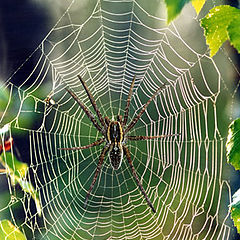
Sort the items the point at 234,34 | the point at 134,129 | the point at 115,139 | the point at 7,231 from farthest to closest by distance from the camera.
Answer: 1. the point at 134,129
2. the point at 115,139
3. the point at 7,231
4. the point at 234,34

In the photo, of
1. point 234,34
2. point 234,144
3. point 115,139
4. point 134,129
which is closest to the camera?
point 234,34

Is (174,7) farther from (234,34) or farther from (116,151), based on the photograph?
(116,151)

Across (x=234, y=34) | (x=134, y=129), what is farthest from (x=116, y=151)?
(x=234, y=34)

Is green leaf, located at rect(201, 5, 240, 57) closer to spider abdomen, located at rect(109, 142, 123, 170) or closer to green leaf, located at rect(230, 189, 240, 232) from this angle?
green leaf, located at rect(230, 189, 240, 232)

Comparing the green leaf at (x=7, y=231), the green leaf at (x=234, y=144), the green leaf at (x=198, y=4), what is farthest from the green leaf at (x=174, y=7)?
the green leaf at (x=7, y=231)

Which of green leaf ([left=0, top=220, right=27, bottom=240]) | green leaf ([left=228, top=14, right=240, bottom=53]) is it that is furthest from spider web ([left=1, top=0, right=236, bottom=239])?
green leaf ([left=228, top=14, right=240, bottom=53])

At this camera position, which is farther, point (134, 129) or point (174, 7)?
point (134, 129)
